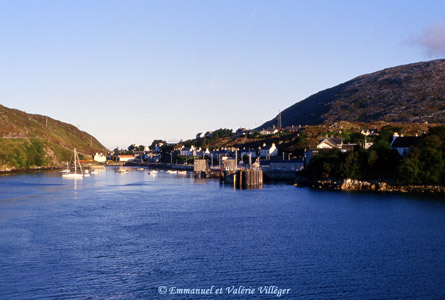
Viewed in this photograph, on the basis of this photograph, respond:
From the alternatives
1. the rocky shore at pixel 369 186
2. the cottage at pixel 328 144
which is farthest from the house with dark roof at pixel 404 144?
the cottage at pixel 328 144

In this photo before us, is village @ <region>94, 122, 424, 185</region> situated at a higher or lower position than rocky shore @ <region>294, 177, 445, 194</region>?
higher

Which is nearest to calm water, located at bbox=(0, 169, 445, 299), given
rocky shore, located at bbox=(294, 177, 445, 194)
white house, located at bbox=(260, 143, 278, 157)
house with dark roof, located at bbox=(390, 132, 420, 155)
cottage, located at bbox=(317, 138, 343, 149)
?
rocky shore, located at bbox=(294, 177, 445, 194)

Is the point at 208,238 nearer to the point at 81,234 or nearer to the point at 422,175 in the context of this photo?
the point at 81,234

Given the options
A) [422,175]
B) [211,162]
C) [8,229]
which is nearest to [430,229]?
[422,175]

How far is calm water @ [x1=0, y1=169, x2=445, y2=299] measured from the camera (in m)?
29.9

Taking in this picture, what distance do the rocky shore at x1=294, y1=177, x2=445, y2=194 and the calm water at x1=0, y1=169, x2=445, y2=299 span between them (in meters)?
12.7

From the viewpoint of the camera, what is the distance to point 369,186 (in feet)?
281

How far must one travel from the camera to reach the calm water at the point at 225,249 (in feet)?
98.2

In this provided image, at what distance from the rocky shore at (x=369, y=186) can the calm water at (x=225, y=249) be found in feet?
41.6

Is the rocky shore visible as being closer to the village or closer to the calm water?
the village

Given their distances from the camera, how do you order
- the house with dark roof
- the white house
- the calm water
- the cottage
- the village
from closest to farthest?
the calm water → the house with dark roof → the village → the cottage → the white house

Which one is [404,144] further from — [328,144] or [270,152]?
[270,152]

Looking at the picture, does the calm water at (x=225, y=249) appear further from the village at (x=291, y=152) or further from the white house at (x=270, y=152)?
the white house at (x=270, y=152)

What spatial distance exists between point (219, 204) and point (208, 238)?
2517 centimetres
